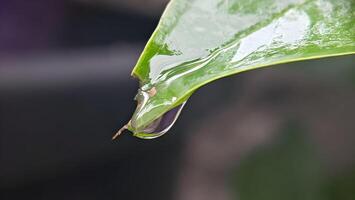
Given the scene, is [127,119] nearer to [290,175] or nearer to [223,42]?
[290,175]

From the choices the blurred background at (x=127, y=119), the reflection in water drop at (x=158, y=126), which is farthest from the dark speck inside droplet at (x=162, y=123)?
the blurred background at (x=127, y=119)

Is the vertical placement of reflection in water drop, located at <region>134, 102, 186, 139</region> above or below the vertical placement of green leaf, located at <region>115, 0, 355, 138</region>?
below

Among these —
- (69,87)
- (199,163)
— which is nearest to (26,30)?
(69,87)

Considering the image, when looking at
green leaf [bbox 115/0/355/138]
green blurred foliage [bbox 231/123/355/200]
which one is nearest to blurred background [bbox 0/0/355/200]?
green blurred foliage [bbox 231/123/355/200]

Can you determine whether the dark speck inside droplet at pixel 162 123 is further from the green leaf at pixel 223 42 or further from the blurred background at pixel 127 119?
the blurred background at pixel 127 119

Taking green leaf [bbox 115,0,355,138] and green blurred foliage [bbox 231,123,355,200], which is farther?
green blurred foliage [bbox 231,123,355,200]

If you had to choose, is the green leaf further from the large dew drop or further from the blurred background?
the blurred background
